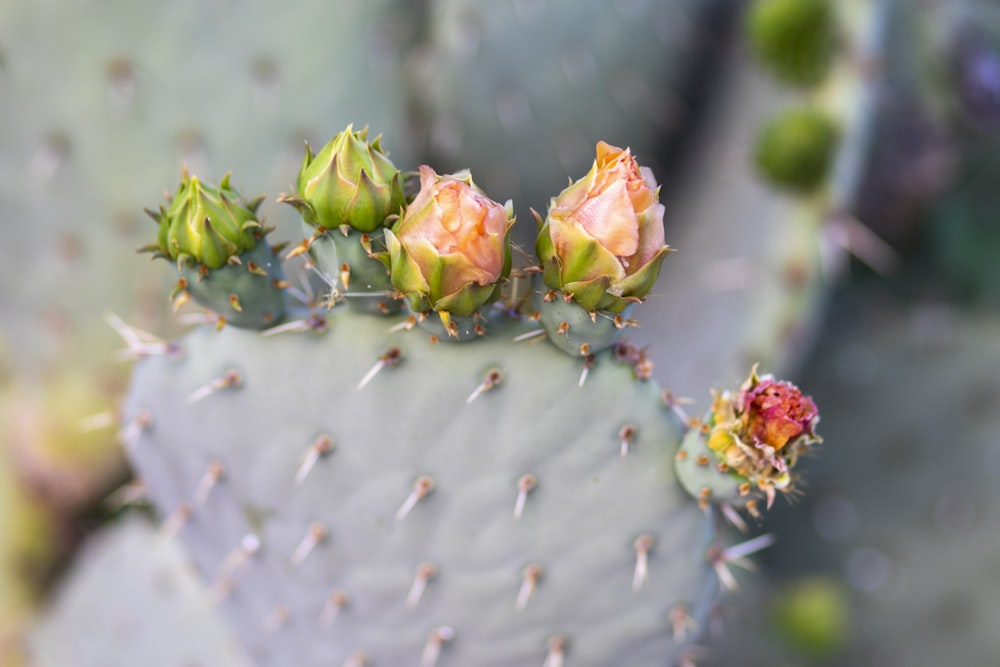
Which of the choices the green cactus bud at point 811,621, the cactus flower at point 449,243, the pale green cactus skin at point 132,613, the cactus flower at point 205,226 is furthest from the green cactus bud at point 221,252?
the green cactus bud at point 811,621

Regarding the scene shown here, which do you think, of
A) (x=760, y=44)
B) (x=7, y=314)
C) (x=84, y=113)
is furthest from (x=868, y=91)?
(x=7, y=314)

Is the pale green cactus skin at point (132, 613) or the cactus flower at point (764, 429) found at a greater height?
the cactus flower at point (764, 429)

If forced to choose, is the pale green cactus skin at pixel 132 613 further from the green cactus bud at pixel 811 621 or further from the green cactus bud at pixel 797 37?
the green cactus bud at pixel 797 37

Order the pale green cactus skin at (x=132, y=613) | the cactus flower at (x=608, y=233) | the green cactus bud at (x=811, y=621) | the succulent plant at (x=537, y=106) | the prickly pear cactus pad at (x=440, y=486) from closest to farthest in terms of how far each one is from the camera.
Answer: the cactus flower at (x=608, y=233) < the prickly pear cactus pad at (x=440, y=486) < the pale green cactus skin at (x=132, y=613) < the succulent plant at (x=537, y=106) < the green cactus bud at (x=811, y=621)

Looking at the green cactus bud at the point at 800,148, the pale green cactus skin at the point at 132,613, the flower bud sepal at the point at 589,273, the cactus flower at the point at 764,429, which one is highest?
the flower bud sepal at the point at 589,273

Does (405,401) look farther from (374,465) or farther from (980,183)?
(980,183)

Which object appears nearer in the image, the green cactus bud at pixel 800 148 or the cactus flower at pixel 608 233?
the cactus flower at pixel 608 233

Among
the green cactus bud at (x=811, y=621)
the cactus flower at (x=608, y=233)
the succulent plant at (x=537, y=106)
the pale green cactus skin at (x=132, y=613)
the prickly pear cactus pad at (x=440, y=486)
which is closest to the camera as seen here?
the cactus flower at (x=608, y=233)

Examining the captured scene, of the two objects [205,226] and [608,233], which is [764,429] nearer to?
[608,233]
